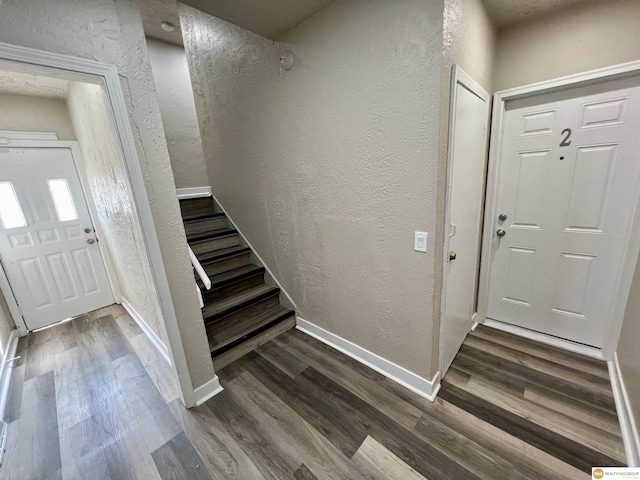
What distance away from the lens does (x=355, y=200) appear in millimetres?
1695

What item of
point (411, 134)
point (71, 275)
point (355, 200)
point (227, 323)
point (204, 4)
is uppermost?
point (204, 4)

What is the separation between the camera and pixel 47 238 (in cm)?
279

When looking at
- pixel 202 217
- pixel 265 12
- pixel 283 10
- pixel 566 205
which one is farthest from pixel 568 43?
pixel 202 217

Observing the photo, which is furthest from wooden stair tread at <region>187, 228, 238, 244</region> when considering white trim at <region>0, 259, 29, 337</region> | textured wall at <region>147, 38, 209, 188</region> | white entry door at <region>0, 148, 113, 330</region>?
white trim at <region>0, 259, 29, 337</region>

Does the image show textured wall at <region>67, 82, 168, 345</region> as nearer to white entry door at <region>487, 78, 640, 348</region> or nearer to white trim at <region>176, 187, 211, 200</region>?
white trim at <region>176, 187, 211, 200</region>

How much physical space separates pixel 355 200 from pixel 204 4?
1.46 metres

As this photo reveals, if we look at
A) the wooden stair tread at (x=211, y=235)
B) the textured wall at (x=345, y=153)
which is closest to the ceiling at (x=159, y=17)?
the textured wall at (x=345, y=153)

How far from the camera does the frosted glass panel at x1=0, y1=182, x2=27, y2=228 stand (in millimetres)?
2525

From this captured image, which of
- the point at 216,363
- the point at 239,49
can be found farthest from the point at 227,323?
the point at 239,49

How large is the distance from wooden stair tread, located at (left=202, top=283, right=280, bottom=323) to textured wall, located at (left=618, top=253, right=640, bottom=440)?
8.19 ft

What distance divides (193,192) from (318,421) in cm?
323

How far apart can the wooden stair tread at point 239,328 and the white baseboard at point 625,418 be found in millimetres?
2235

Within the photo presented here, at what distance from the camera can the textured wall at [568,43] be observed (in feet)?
4.84

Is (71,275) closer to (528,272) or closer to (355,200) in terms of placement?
(355,200)
